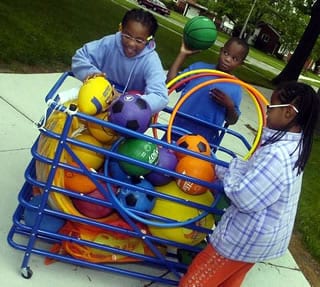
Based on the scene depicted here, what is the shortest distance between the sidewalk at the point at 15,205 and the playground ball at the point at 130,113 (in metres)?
0.95

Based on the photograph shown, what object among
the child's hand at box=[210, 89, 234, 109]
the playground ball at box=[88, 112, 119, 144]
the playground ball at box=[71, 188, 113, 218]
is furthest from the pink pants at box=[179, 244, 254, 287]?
the child's hand at box=[210, 89, 234, 109]

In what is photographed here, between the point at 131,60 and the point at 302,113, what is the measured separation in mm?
1155

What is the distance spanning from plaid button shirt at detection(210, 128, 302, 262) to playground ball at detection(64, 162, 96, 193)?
739mm

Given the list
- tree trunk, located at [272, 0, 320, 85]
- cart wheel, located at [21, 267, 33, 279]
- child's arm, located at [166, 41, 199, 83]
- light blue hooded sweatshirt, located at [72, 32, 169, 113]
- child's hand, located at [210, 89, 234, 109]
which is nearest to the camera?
cart wheel, located at [21, 267, 33, 279]

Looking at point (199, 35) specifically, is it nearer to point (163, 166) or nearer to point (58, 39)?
point (163, 166)

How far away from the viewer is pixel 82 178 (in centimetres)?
275

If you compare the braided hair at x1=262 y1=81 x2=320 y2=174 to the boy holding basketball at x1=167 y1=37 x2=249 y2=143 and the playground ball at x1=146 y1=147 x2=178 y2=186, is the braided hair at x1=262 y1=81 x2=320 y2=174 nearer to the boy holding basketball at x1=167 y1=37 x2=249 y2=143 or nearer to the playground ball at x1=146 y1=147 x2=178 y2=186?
the playground ball at x1=146 y1=147 x2=178 y2=186

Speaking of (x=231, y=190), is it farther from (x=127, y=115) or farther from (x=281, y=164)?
(x=127, y=115)

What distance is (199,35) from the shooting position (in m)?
3.68

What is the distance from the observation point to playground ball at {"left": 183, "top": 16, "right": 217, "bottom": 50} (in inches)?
145

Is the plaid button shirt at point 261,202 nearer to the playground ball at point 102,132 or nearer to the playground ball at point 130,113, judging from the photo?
the playground ball at point 130,113

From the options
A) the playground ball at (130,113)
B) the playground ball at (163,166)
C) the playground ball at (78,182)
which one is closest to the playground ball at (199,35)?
the playground ball at (163,166)

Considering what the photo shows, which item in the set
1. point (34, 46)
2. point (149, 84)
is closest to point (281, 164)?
point (149, 84)

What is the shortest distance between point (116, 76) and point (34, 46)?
4.28 meters
